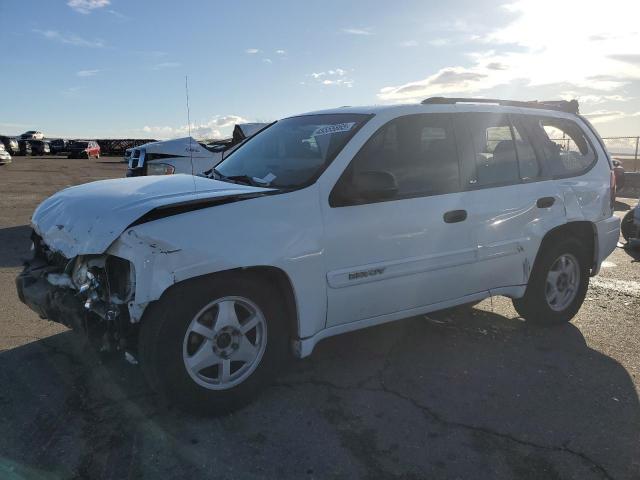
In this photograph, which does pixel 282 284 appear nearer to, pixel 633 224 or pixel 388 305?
pixel 388 305

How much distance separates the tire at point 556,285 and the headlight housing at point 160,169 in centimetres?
598

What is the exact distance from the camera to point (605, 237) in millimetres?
5047

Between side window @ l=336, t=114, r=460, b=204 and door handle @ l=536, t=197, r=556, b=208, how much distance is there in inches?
35.0

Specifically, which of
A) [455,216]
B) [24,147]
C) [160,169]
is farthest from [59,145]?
[455,216]

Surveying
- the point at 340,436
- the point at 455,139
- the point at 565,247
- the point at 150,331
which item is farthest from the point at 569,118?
the point at 150,331

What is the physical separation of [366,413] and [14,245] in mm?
6386

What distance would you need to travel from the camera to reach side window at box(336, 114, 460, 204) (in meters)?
3.73

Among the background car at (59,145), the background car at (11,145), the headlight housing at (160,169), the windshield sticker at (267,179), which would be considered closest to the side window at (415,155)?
the windshield sticker at (267,179)

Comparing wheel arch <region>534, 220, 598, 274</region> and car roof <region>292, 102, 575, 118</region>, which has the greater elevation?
car roof <region>292, 102, 575, 118</region>

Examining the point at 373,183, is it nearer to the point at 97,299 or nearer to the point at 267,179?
the point at 267,179

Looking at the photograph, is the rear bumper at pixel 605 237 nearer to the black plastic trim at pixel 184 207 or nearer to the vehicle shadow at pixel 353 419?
the vehicle shadow at pixel 353 419

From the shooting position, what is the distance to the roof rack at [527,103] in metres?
4.34

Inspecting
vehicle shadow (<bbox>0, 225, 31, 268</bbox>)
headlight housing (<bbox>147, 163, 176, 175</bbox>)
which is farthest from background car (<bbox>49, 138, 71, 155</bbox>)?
headlight housing (<bbox>147, 163, 176, 175</bbox>)

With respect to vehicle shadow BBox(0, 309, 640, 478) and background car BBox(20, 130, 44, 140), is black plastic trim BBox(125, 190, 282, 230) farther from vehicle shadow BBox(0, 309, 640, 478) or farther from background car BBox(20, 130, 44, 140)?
background car BBox(20, 130, 44, 140)
